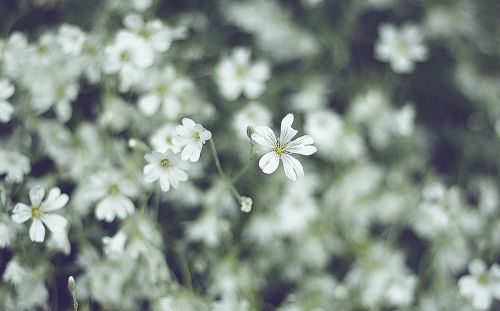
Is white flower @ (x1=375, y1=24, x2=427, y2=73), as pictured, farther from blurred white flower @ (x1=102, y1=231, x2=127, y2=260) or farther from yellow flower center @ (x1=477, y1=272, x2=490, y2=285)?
blurred white flower @ (x1=102, y1=231, x2=127, y2=260)

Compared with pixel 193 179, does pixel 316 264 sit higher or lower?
lower

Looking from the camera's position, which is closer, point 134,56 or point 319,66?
point 134,56

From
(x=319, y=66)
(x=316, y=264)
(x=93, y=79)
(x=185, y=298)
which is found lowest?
(x=316, y=264)

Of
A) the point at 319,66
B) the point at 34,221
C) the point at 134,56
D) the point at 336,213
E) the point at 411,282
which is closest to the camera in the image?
the point at 34,221

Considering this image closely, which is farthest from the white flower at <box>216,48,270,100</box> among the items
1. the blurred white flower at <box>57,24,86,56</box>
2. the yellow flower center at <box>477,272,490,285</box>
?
the yellow flower center at <box>477,272,490,285</box>

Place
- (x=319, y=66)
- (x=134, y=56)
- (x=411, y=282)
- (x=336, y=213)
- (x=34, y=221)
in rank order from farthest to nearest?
(x=319, y=66) → (x=336, y=213) → (x=411, y=282) → (x=134, y=56) → (x=34, y=221)

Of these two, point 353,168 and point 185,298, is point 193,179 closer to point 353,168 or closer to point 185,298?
point 185,298

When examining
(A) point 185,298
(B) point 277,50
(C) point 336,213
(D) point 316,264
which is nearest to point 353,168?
(C) point 336,213
